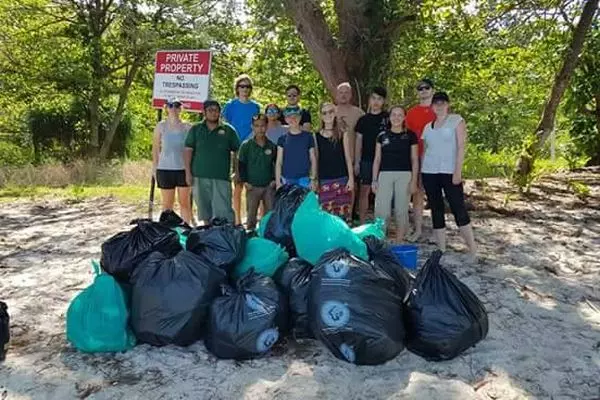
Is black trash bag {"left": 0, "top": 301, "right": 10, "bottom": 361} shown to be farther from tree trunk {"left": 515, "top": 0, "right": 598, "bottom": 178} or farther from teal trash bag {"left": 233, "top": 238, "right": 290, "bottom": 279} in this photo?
tree trunk {"left": 515, "top": 0, "right": 598, "bottom": 178}

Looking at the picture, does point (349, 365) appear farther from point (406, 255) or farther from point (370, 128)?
point (370, 128)

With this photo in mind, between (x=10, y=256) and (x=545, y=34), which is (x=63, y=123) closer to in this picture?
(x=10, y=256)

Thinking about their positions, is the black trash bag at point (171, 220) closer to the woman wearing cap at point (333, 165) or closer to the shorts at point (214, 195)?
the shorts at point (214, 195)

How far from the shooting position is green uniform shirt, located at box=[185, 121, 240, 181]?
4969 mm

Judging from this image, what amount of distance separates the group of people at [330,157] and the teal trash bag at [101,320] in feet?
6.73

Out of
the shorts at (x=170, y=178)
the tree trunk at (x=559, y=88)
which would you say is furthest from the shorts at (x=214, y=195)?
the tree trunk at (x=559, y=88)

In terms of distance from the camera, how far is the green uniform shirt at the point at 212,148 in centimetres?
497

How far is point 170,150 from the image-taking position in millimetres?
5191

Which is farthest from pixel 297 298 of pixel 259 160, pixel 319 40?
pixel 319 40

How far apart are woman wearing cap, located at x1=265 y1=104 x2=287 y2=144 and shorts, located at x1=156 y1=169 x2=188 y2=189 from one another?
36.0 inches

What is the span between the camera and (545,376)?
2832mm

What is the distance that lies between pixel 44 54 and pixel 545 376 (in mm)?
15663

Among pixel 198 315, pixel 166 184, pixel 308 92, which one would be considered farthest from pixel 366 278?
pixel 308 92

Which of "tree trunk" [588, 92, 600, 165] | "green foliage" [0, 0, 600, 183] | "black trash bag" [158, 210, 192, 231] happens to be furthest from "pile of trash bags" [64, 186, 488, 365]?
"tree trunk" [588, 92, 600, 165]
